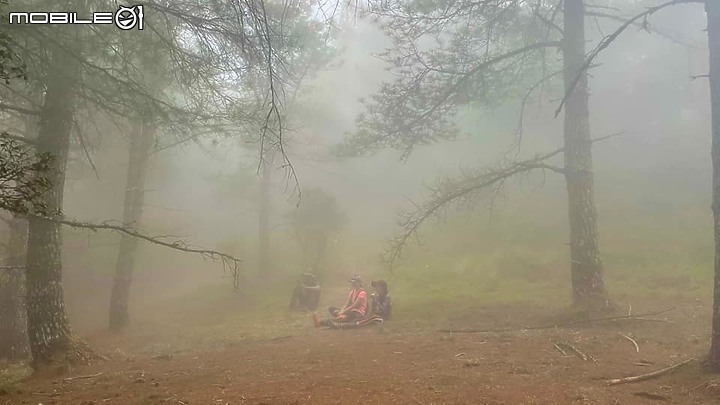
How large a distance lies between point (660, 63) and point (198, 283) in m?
24.8

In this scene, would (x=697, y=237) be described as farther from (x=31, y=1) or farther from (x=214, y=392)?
(x=31, y=1)

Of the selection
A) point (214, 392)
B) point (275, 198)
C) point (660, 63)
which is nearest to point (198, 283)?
point (275, 198)

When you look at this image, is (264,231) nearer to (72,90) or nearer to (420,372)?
(72,90)

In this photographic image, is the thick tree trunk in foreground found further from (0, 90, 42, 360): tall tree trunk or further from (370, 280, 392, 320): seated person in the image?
(370, 280, 392, 320): seated person

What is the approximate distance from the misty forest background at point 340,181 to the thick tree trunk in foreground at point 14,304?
0.26m

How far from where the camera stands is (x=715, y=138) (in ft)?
18.7

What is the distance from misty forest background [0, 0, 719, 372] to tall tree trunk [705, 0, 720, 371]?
0.96ft

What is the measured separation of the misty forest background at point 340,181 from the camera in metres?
7.77

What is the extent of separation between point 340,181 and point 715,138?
93.6ft

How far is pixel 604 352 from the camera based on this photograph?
6.72m

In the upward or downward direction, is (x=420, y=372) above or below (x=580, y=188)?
below

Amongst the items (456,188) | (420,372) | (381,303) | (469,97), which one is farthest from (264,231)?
(420,372)

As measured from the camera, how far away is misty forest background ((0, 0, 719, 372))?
25.5 feet

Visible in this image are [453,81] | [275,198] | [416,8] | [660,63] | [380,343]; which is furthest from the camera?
[275,198]
